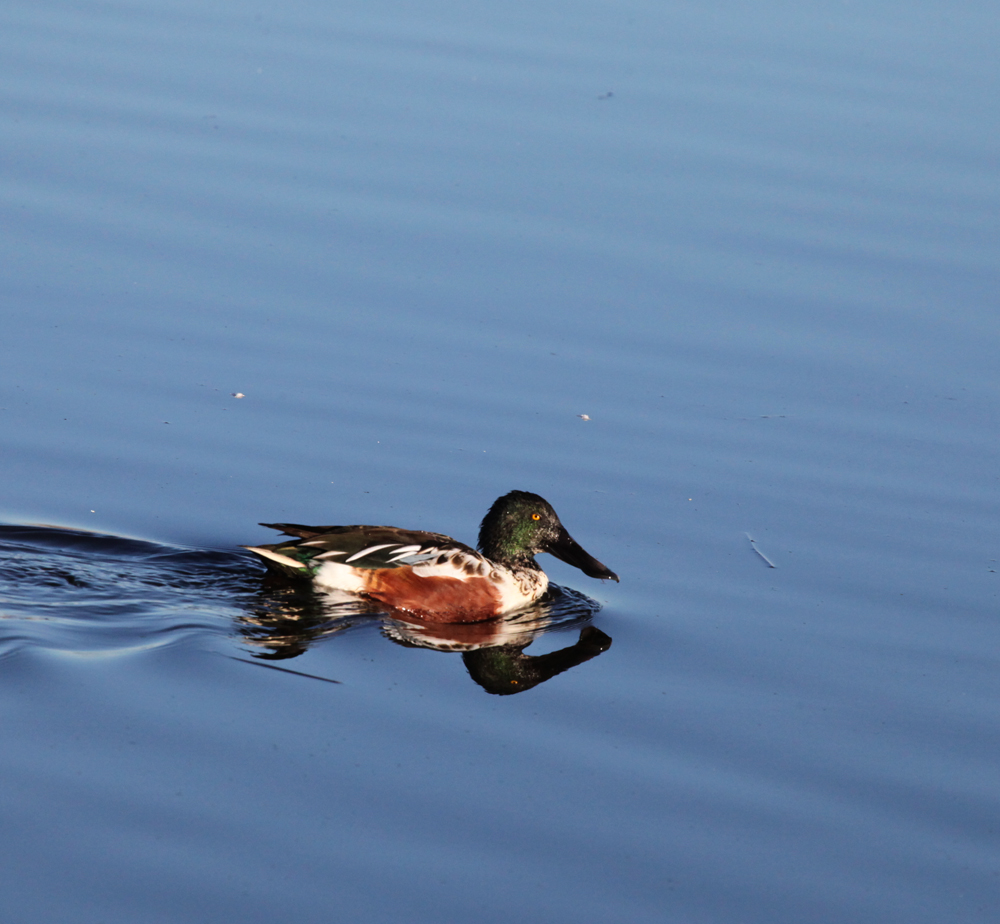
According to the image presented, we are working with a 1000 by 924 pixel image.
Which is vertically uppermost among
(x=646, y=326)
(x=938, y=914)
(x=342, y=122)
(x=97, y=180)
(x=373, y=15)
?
(x=373, y=15)

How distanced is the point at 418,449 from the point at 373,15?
28.7ft

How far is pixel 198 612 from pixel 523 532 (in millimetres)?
1981

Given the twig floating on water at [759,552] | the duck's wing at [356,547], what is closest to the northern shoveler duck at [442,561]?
the duck's wing at [356,547]

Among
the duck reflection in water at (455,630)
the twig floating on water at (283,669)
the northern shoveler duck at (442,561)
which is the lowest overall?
the twig floating on water at (283,669)

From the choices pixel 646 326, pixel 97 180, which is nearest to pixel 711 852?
pixel 646 326

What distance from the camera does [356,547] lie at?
8.50m

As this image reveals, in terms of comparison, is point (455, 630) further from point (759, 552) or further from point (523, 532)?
point (759, 552)

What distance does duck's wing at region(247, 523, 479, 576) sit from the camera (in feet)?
27.7

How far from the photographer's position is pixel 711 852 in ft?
20.2

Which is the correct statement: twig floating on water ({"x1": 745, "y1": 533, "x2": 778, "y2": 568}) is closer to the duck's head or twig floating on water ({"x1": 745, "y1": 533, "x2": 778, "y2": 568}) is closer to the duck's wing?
the duck's head

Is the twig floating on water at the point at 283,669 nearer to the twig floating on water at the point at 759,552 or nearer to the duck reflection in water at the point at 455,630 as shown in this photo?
the duck reflection in water at the point at 455,630

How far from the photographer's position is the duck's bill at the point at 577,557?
863 centimetres

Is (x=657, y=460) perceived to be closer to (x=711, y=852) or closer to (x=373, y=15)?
(x=711, y=852)

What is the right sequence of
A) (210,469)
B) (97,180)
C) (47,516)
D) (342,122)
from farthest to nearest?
(342,122), (97,180), (210,469), (47,516)
